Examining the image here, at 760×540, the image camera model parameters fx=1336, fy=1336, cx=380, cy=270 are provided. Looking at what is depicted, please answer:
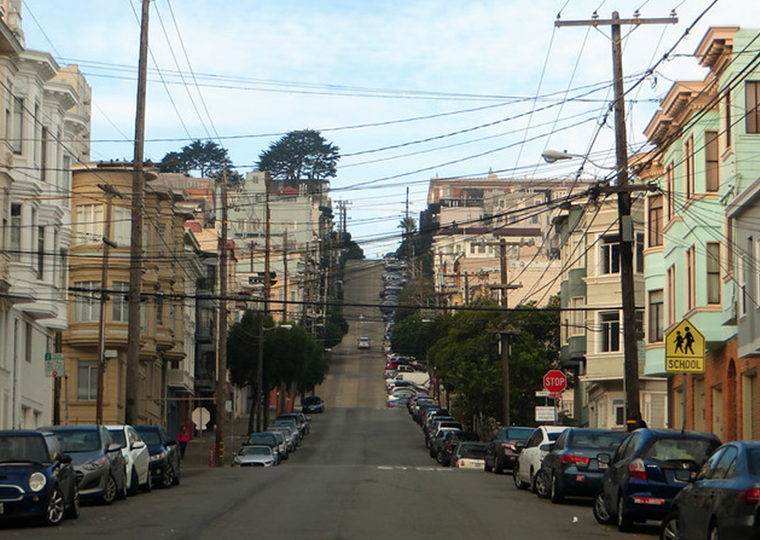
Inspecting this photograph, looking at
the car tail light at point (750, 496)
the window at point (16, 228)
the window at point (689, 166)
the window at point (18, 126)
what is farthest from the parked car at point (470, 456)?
the car tail light at point (750, 496)

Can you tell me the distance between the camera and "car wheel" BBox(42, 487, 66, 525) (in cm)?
1909

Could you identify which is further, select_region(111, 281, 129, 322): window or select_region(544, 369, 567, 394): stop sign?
select_region(111, 281, 129, 322): window

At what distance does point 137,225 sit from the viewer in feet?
124

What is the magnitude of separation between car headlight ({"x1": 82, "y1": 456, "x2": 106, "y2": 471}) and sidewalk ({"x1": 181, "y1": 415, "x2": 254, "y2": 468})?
97.3ft

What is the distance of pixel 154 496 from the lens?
26.5 m

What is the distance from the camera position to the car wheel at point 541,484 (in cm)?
2543

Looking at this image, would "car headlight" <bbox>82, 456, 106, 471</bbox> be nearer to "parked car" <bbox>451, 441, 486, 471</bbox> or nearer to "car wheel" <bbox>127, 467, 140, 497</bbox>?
"car wheel" <bbox>127, 467, 140, 497</bbox>

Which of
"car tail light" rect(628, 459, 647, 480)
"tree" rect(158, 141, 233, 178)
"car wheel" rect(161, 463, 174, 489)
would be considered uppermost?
"tree" rect(158, 141, 233, 178)

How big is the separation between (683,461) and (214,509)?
7.75 m

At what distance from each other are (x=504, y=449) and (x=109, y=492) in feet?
55.1

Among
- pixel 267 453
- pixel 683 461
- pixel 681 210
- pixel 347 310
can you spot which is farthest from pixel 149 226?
pixel 347 310

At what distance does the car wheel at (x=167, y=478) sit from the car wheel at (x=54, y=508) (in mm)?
9825

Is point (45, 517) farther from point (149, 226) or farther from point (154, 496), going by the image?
point (149, 226)

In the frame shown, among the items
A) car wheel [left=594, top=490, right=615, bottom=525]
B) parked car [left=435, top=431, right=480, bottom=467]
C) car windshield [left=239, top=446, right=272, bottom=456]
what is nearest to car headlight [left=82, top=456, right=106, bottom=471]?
car wheel [left=594, top=490, right=615, bottom=525]
